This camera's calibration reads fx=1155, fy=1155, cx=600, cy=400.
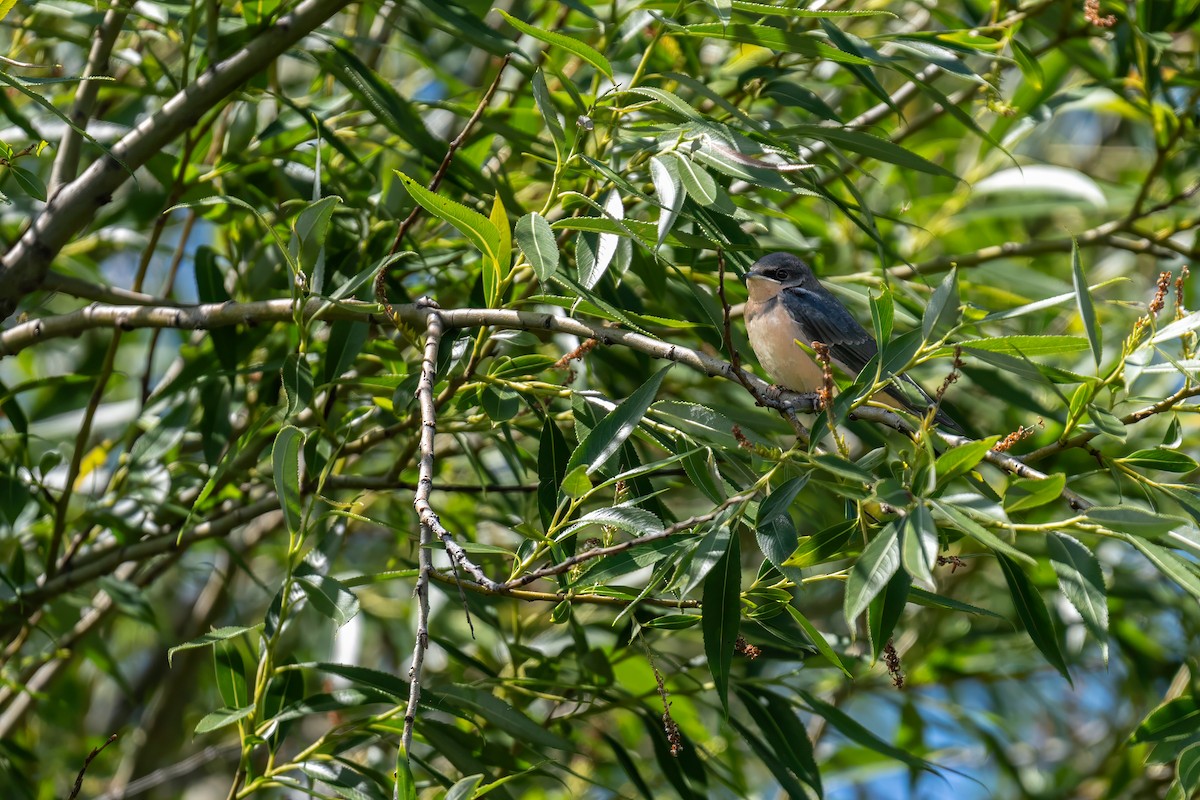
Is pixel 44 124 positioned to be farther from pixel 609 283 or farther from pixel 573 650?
pixel 573 650

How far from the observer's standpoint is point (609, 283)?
121 inches

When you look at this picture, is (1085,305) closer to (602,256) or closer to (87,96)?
(602,256)

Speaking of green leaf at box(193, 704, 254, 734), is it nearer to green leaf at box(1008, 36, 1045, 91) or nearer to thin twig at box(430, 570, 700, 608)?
thin twig at box(430, 570, 700, 608)

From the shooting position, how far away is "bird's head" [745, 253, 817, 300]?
4.34m

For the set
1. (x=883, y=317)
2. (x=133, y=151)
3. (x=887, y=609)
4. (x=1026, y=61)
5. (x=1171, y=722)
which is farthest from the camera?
(x=1026, y=61)

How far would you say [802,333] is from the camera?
410 cm

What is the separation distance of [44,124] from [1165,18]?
3.71 m

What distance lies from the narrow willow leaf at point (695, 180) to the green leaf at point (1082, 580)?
2.97 feet

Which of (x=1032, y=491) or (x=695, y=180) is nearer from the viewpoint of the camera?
(x=1032, y=491)

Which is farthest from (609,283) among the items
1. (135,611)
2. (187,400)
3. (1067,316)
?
(1067,316)

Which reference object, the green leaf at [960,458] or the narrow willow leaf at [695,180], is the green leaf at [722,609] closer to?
the green leaf at [960,458]

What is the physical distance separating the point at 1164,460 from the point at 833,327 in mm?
1871

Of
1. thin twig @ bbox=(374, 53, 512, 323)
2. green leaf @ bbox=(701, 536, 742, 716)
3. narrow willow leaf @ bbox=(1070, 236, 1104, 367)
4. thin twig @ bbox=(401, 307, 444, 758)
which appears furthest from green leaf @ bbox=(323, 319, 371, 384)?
narrow willow leaf @ bbox=(1070, 236, 1104, 367)

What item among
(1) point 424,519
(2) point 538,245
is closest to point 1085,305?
(2) point 538,245
